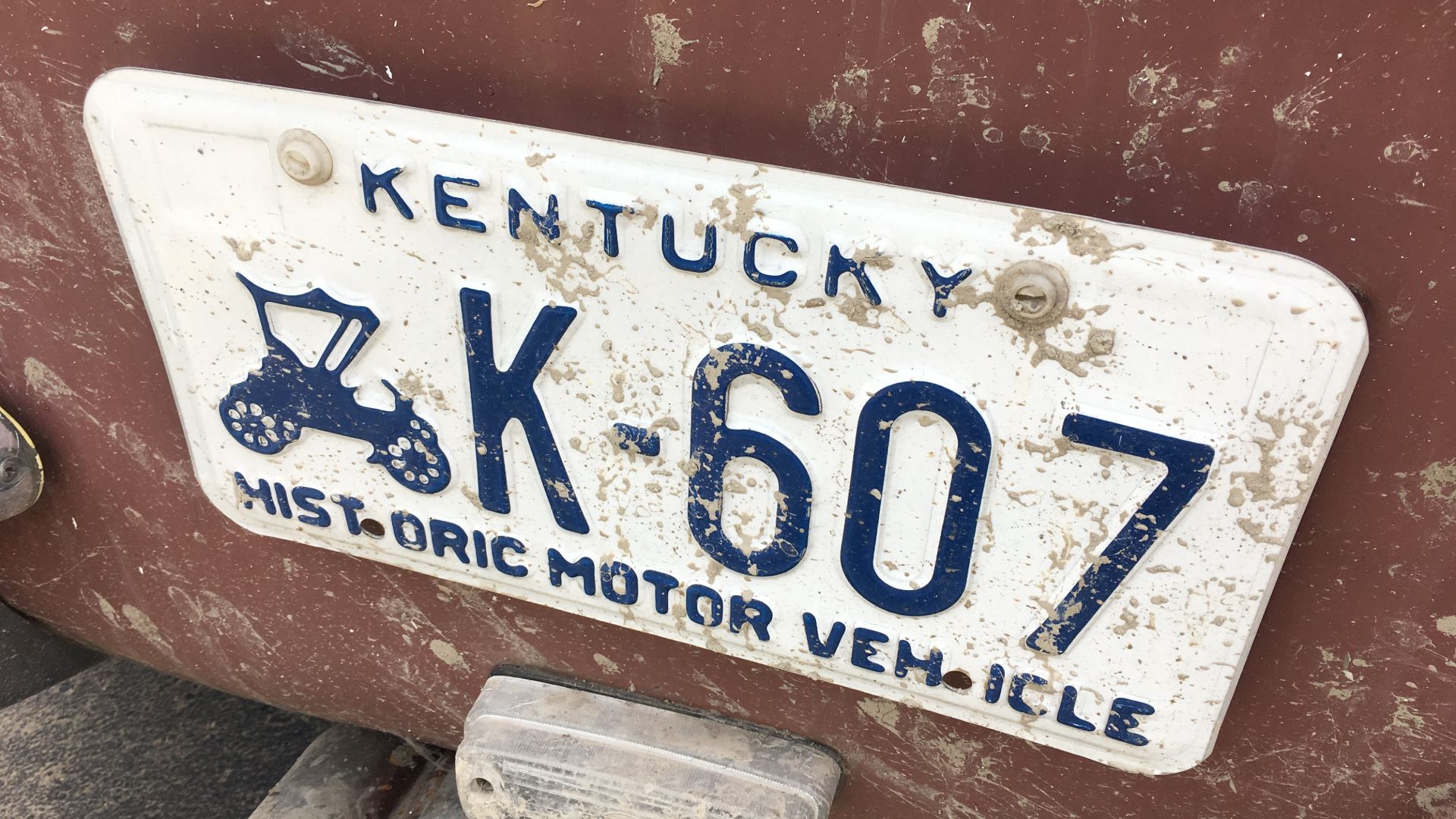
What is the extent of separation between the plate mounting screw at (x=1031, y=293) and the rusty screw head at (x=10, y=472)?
3.34 feet

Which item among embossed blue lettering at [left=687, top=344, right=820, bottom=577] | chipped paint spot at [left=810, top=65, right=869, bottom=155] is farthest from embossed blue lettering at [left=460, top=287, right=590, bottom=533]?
chipped paint spot at [left=810, top=65, right=869, bottom=155]

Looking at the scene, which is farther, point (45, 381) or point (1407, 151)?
point (45, 381)

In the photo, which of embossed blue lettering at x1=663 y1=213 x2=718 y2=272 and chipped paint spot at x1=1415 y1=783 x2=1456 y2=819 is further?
chipped paint spot at x1=1415 y1=783 x2=1456 y2=819

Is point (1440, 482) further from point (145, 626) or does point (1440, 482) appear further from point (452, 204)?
point (145, 626)

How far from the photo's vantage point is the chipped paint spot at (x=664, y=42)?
681 millimetres

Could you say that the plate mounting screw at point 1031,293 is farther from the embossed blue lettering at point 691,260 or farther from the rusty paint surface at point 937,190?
the embossed blue lettering at point 691,260

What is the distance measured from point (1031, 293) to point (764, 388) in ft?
0.66

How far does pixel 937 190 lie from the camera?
0.68 meters

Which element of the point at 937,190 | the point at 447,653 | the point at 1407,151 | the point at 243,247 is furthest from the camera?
the point at 447,653

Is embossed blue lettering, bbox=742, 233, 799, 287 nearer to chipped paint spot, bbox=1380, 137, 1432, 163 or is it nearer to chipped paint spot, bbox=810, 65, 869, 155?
chipped paint spot, bbox=810, 65, 869, 155

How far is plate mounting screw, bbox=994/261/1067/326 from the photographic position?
0.62 meters

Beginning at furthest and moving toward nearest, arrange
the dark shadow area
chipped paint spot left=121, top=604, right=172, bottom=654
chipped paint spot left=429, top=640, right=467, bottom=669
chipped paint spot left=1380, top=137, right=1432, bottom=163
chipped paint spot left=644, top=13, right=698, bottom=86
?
the dark shadow area < chipped paint spot left=121, top=604, right=172, bottom=654 < chipped paint spot left=429, top=640, right=467, bottom=669 < chipped paint spot left=644, top=13, right=698, bottom=86 < chipped paint spot left=1380, top=137, right=1432, bottom=163

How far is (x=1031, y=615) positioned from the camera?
0.76m

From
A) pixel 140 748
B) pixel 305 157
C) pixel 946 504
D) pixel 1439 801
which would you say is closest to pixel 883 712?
pixel 946 504
